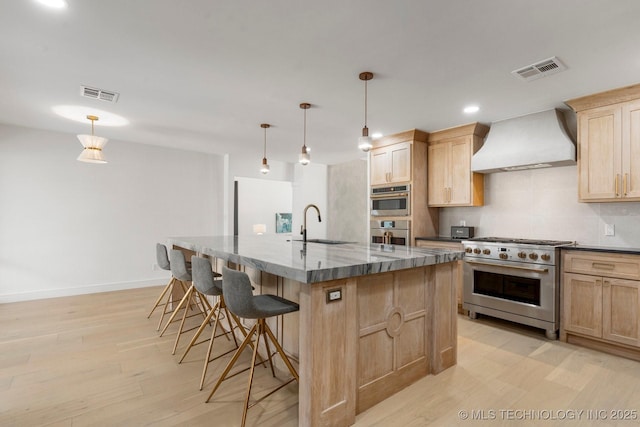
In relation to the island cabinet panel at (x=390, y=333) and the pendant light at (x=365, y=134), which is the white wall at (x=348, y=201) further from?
the island cabinet panel at (x=390, y=333)

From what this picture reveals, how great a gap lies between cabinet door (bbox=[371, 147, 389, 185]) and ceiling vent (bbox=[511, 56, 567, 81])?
2.30 metres

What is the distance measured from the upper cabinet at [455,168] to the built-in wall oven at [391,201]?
391 millimetres

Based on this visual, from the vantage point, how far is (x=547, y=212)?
3.84m

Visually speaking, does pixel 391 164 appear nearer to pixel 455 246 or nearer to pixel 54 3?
pixel 455 246

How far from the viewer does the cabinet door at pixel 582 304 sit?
9.84 ft

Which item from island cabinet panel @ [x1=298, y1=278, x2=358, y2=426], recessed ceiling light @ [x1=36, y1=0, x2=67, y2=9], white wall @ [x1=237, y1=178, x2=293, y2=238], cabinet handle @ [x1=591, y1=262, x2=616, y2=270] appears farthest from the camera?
white wall @ [x1=237, y1=178, x2=293, y2=238]

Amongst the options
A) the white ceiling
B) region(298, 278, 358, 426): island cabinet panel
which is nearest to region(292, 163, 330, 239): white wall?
the white ceiling

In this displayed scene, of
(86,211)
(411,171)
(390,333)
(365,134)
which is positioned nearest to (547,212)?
(411,171)

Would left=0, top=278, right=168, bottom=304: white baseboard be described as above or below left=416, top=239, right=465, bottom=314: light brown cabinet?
below

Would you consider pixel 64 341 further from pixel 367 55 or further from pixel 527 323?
pixel 527 323

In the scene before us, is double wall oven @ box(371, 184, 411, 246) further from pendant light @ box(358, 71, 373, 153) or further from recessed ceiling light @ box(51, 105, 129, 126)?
recessed ceiling light @ box(51, 105, 129, 126)

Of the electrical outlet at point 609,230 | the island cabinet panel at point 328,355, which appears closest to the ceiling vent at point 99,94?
the island cabinet panel at point 328,355

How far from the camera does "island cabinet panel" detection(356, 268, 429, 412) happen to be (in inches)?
80.7

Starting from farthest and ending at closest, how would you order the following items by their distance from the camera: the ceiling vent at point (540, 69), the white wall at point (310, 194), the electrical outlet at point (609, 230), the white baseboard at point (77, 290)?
1. the white wall at point (310, 194)
2. the white baseboard at point (77, 290)
3. the electrical outlet at point (609, 230)
4. the ceiling vent at point (540, 69)
